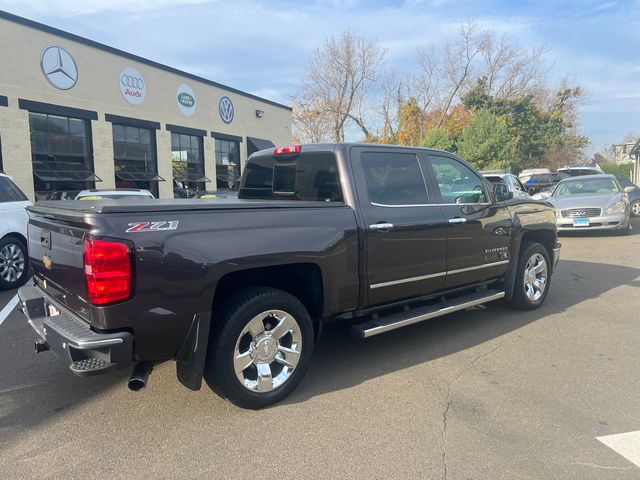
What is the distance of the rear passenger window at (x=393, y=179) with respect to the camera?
4172 mm

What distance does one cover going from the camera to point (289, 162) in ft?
15.1

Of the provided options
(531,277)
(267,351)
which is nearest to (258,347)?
(267,351)

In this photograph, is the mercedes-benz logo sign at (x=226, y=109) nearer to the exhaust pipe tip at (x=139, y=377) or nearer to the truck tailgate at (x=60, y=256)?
the truck tailgate at (x=60, y=256)

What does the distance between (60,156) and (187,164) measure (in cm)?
784

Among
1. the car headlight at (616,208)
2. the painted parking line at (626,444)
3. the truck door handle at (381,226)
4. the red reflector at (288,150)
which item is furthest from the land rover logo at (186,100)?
the painted parking line at (626,444)

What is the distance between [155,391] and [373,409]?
167 cm

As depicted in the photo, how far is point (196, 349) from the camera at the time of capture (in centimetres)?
307

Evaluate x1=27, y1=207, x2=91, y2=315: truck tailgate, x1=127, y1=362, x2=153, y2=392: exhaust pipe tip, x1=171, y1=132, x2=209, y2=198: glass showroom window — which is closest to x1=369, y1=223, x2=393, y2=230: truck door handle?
x1=127, y1=362, x2=153, y2=392: exhaust pipe tip

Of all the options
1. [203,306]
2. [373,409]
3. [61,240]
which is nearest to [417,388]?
[373,409]

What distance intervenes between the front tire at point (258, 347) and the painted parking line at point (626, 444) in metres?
2.02

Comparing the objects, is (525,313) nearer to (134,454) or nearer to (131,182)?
(134,454)

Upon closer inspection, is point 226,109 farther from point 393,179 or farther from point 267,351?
point 267,351

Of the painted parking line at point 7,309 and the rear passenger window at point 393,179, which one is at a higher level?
the rear passenger window at point 393,179

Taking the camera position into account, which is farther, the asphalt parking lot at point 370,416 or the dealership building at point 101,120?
the dealership building at point 101,120
